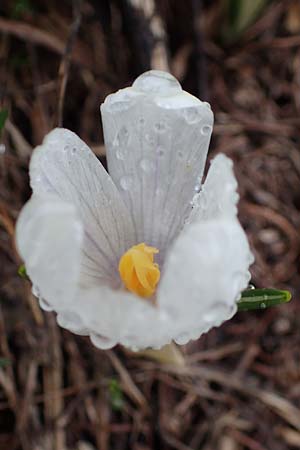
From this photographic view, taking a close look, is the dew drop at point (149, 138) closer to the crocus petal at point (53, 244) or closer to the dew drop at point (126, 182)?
the dew drop at point (126, 182)

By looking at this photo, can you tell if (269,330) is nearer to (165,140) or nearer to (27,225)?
(165,140)

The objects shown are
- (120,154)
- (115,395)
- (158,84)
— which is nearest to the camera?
(158,84)

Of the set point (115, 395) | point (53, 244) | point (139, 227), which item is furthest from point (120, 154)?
point (115, 395)

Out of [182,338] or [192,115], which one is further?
[192,115]

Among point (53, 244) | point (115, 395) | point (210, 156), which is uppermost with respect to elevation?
point (53, 244)

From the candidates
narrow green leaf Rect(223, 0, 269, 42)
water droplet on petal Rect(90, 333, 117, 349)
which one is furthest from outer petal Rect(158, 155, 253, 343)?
narrow green leaf Rect(223, 0, 269, 42)

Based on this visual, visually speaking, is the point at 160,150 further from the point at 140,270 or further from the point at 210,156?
the point at 210,156

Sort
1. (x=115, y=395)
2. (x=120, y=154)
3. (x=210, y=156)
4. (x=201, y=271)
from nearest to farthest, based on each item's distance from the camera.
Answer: (x=201, y=271), (x=120, y=154), (x=115, y=395), (x=210, y=156)
